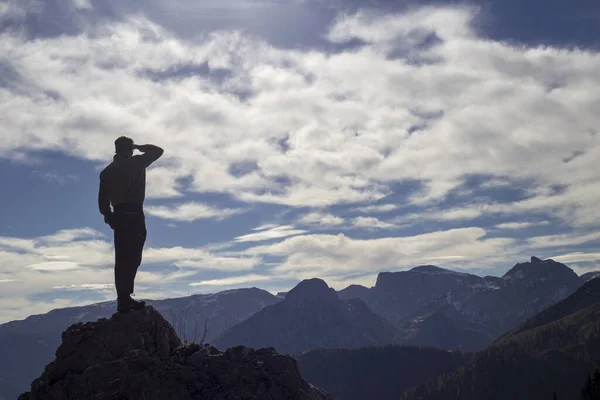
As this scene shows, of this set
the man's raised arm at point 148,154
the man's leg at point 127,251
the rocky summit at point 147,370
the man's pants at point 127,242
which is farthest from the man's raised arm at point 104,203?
the rocky summit at point 147,370

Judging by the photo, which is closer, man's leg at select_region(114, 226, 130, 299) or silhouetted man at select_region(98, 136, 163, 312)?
silhouetted man at select_region(98, 136, 163, 312)

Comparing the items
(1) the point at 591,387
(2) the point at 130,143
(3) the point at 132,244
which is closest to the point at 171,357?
(3) the point at 132,244

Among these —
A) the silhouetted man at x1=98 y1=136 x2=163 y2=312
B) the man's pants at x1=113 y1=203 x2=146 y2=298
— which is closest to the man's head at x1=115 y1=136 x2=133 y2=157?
the silhouetted man at x1=98 y1=136 x2=163 y2=312

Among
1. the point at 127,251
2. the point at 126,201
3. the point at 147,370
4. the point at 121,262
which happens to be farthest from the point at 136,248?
the point at 147,370

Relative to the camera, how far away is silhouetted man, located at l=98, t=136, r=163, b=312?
47438 mm

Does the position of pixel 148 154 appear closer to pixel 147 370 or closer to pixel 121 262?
pixel 121 262

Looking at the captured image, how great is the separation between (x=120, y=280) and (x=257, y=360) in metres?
16.3

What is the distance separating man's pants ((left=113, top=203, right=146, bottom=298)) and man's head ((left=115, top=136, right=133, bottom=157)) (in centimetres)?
469

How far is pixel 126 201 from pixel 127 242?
3.64 meters

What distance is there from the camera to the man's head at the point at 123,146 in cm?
4853

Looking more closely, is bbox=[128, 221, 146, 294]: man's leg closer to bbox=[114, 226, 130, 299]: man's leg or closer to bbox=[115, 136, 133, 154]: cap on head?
bbox=[114, 226, 130, 299]: man's leg

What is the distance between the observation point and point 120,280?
4884cm

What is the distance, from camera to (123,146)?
48.5m

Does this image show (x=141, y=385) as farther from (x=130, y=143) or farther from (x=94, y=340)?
(x=130, y=143)
